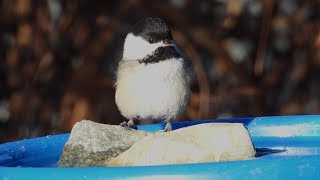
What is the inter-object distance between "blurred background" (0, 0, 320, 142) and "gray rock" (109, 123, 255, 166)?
2141 mm

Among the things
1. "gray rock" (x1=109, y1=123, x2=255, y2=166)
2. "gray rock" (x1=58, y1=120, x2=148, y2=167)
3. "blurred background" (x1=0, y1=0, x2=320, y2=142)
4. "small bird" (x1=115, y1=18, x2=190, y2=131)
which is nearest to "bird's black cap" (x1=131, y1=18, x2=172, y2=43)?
"small bird" (x1=115, y1=18, x2=190, y2=131)

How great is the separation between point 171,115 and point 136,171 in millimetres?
1451

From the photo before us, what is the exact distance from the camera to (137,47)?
2.98m

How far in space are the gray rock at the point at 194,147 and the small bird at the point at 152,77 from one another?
1.02 meters

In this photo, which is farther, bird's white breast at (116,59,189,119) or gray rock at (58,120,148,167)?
bird's white breast at (116,59,189,119)

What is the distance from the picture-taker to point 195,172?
1503mm

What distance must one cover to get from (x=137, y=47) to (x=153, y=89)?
0.63 feet

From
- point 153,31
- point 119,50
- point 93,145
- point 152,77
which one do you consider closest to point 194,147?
point 93,145

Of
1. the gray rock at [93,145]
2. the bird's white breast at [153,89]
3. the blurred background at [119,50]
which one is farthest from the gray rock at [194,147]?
the blurred background at [119,50]

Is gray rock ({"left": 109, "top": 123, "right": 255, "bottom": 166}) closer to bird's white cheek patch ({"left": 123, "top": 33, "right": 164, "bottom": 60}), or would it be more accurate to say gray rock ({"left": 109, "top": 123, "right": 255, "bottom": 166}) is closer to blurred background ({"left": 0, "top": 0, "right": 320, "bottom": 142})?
bird's white cheek patch ({"left": 123, "top": 33, "right": 164, "bottom": 60})

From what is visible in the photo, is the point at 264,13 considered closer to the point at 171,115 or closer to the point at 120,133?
the point at 171,115

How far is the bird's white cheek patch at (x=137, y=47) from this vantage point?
293 cm

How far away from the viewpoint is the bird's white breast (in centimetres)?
286

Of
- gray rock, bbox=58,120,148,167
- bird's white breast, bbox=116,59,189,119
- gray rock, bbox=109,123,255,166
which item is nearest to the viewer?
gray rock, bbox=109,123,255,166
